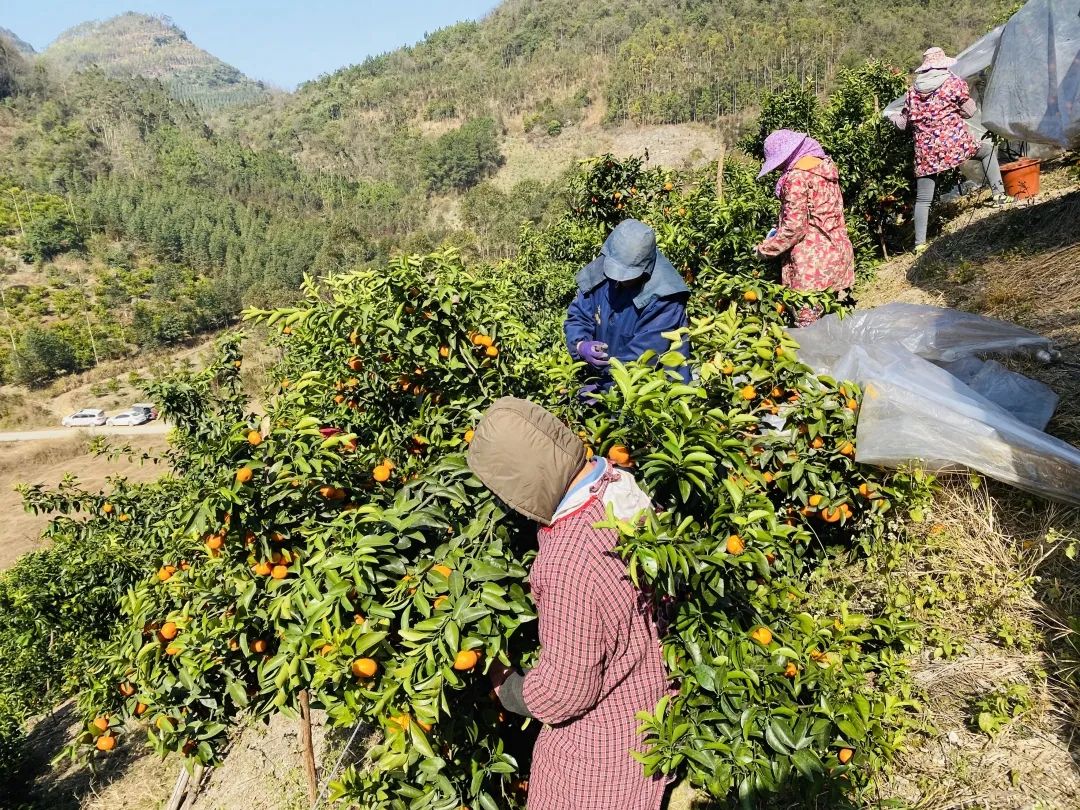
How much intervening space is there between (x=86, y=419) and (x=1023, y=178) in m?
30.5

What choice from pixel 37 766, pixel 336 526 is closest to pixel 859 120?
pixel 336 526

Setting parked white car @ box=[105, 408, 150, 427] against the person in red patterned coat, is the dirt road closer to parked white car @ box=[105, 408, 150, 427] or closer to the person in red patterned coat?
parked white car @ box=[105, 408, 150, 427]

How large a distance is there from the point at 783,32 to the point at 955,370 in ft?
181

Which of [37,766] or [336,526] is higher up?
[336,526]

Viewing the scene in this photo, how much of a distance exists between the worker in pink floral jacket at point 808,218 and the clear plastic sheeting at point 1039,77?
1.54 meters

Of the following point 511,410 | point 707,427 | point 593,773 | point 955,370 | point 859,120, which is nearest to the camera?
point 511,410

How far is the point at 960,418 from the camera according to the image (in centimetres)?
209

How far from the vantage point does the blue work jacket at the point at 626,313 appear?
8.04 ft

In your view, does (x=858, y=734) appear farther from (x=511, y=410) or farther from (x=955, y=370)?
(x=955, y=370)

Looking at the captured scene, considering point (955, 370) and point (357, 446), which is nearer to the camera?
point (357, 446)

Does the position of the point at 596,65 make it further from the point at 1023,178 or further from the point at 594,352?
the point at 594,352

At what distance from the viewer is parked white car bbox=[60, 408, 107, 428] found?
25562mm

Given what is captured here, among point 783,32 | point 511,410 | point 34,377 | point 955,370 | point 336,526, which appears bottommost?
point 34,377

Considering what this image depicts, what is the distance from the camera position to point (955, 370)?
2621 mm
